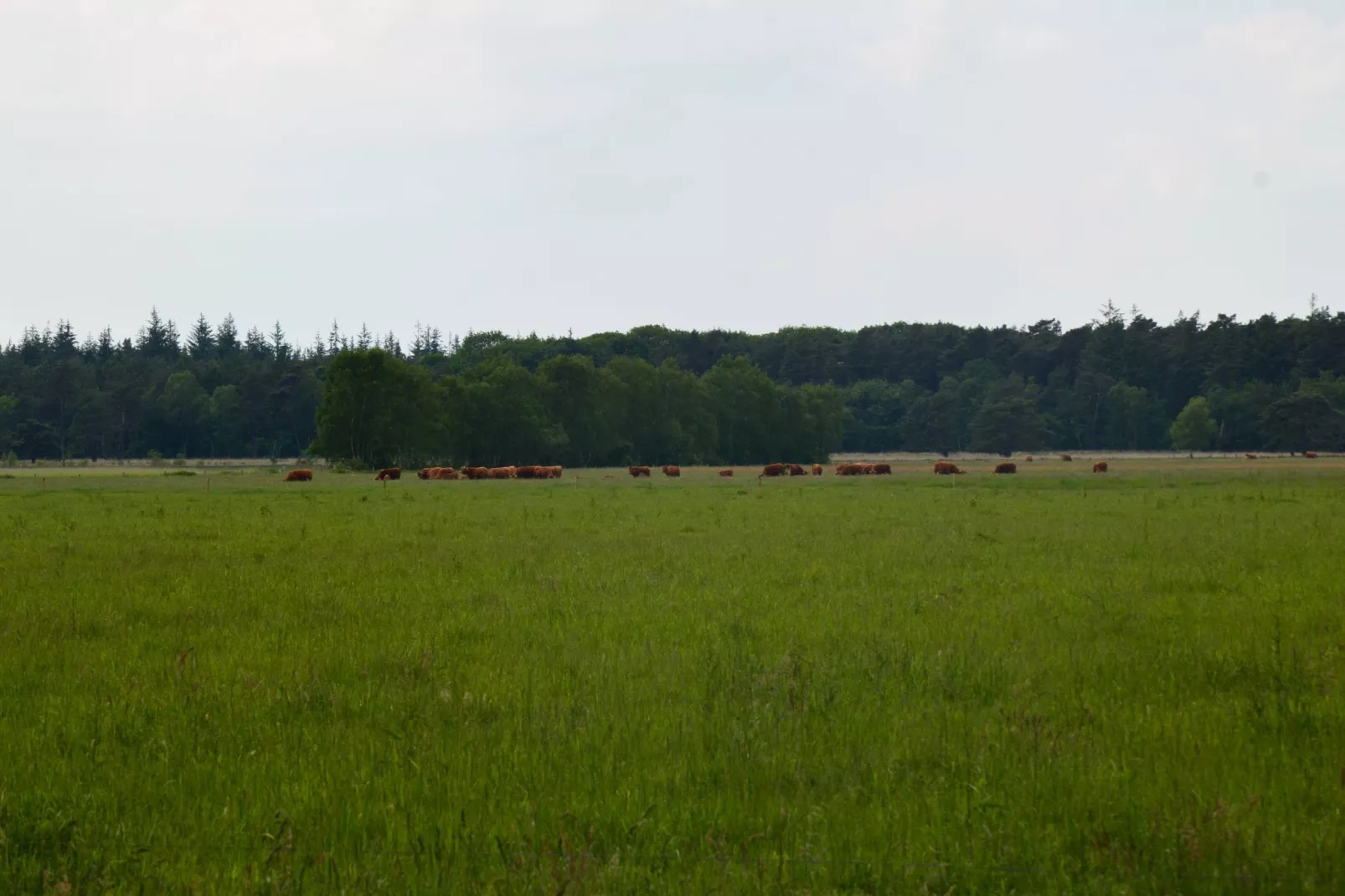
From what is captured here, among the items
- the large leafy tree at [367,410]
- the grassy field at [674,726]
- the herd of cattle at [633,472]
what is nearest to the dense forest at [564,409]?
the large leafy tree at [367,410]

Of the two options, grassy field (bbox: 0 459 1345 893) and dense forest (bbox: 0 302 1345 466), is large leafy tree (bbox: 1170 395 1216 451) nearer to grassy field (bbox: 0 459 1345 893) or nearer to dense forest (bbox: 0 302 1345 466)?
dense forest (bbox: 0 302 1345 466)

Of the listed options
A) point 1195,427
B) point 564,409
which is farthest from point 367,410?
point 1195,427

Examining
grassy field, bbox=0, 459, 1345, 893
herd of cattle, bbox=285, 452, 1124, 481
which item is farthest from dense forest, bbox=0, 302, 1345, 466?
grassy field, bbox=0, 459, 1345, 893

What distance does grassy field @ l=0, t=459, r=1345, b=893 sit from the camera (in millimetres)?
5836

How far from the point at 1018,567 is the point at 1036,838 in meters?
13.3

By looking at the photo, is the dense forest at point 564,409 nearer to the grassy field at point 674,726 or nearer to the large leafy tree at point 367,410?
the large leafy tree at point 367,410

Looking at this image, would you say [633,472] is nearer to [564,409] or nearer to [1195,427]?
[564,409]

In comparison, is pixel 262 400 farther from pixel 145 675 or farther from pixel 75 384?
pixel 145 675

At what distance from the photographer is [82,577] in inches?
683

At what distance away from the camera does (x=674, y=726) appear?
8.33 meters

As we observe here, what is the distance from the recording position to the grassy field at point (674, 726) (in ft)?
19.1

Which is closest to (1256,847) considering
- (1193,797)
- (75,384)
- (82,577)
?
(1193,797)

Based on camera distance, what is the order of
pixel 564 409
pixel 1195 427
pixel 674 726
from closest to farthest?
pixel 674 726 → pixel 564 409 → pixel 1195 427

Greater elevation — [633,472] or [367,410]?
[367,410]
